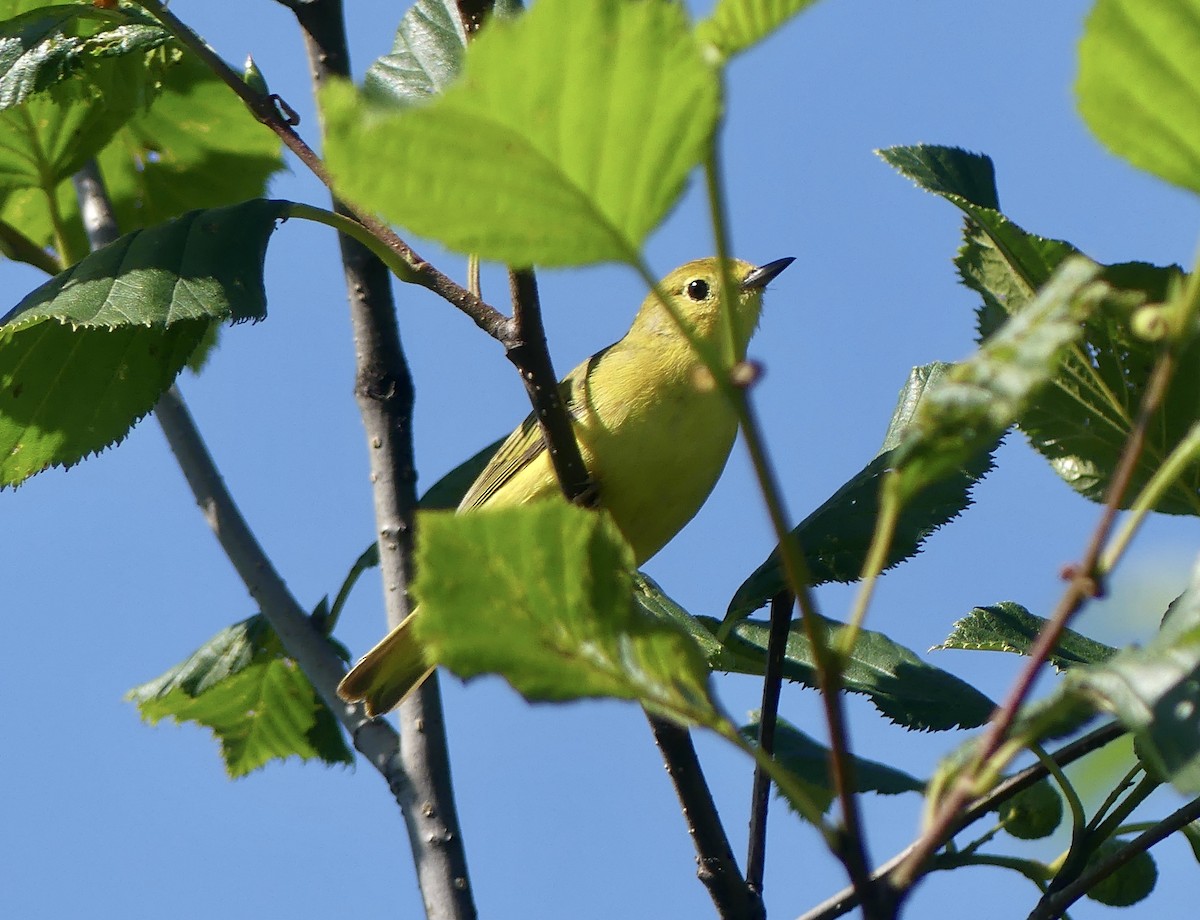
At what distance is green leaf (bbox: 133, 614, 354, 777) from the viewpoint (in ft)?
10.6

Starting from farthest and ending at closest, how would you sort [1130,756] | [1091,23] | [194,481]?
[194,481] → [1130,756] → [1091,23]

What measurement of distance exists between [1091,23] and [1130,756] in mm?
1234

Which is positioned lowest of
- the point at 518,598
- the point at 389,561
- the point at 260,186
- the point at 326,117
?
the point at 518,598

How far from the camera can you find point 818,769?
2.44 meters

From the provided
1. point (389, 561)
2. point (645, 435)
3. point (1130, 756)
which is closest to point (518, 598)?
point (1130, 756)

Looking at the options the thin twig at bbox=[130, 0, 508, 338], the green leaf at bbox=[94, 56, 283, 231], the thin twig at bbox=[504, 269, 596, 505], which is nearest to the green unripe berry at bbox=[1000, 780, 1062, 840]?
the thin twig at bbox=[504, 269, 596, 505]

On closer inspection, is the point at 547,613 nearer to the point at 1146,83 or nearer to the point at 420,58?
the point at 1146,83

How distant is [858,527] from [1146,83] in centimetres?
134

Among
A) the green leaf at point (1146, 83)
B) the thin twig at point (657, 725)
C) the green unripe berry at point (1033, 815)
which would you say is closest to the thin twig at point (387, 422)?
the thin twig at point (657, 725)

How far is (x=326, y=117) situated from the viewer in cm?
76

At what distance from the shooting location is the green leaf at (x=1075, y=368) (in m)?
1.59

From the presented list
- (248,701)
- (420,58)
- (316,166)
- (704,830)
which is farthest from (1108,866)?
(248,701)

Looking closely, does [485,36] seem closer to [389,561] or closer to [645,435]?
[389,561]

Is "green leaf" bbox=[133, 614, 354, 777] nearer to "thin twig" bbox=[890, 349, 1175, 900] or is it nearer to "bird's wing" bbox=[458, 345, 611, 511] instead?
"bird's wing" bbox=[458, 345, 611, 511]
